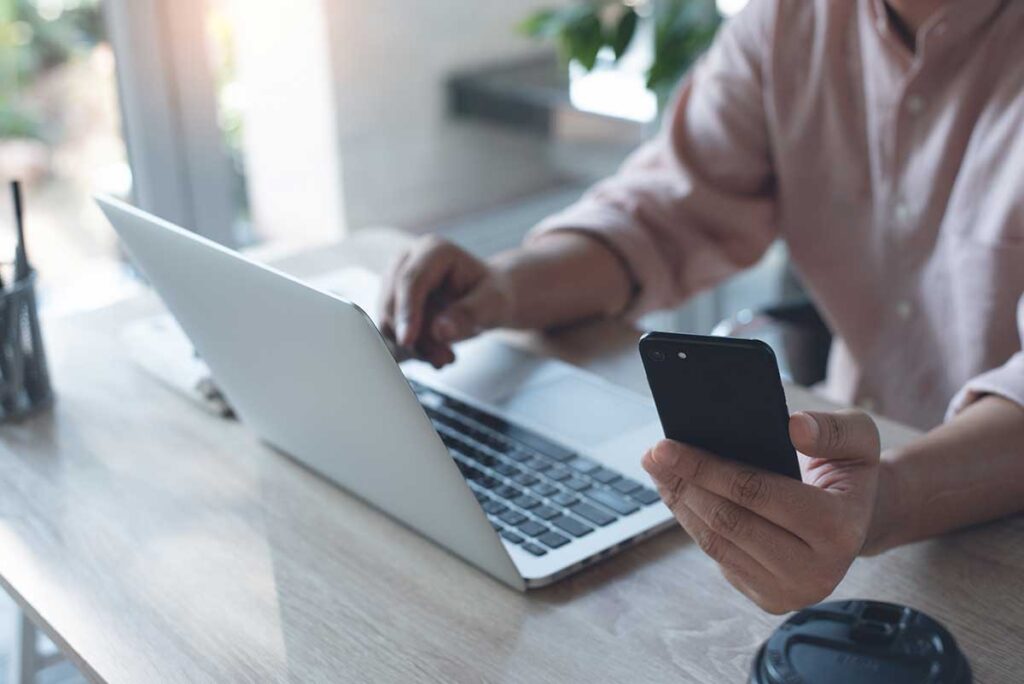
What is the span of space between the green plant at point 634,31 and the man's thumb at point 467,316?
2.82 feet

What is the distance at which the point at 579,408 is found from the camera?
3.55ft

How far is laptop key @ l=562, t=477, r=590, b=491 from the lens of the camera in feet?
3.08

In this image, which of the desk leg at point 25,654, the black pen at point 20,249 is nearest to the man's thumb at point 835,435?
the black pen at point 20,249

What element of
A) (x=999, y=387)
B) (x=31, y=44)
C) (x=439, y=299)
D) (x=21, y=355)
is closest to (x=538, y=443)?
(x=439, y=299)

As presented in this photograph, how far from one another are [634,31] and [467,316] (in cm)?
92

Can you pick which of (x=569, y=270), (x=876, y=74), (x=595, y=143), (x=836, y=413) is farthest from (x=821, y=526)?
(x=595, y=143)

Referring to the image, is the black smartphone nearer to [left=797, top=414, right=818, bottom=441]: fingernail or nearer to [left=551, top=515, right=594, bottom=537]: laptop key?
[left=797, top=414, right=818, bottom=441]: fingernail

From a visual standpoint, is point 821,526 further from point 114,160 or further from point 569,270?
point 114,160

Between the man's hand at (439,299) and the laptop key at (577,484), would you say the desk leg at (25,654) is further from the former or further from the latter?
the laptop key at (577,484)

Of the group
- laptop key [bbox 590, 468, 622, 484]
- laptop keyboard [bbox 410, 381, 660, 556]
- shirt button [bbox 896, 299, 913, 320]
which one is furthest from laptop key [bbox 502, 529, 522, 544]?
shirt button [bbox 896, 299, 913, 320]

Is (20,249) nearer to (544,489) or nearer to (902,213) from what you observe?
(544,489)

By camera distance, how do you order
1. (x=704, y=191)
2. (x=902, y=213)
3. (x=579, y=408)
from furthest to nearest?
(x=704, y=191)
(x=902, y=213)
(x=579, y=408)

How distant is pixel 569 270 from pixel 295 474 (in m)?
0.41

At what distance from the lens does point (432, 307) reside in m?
1.19
